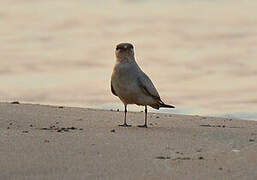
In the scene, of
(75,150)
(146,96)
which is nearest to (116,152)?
(75,150)

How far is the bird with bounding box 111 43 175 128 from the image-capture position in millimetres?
11648

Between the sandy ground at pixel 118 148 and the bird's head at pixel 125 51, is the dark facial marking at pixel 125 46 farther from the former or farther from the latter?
the sandy ground at pixel 118 148

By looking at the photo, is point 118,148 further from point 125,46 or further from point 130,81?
point 125,46

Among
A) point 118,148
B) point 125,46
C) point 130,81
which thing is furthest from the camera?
point 125,46

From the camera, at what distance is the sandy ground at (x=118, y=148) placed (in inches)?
306

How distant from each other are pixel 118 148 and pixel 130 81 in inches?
115

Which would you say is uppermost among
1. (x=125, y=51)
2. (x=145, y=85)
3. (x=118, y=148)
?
(x=125, y=51)

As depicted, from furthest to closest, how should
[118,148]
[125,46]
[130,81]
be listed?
[125,46] < [130,81] < [118,148]

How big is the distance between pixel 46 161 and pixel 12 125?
7.96ft

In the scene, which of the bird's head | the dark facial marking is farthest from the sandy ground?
the dark facial marking

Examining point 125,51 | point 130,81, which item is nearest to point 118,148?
point 130,81

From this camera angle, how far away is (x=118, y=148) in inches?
347

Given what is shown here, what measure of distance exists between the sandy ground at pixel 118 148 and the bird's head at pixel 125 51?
2.89 feet

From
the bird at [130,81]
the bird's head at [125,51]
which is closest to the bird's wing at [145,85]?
the bird at [130,81]
